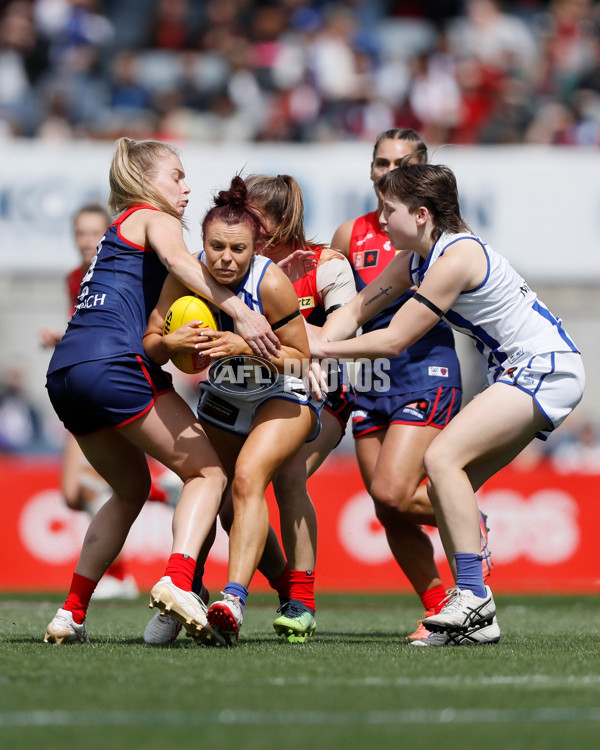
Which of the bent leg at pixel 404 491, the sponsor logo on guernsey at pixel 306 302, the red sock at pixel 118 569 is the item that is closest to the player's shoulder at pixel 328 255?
the sponsor logo on guernsey at pixel 306 302

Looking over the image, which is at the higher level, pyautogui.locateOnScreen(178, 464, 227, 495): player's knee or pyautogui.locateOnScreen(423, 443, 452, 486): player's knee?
pyautogui.locateOnScreen(423, 443, 452, 486): player's knee

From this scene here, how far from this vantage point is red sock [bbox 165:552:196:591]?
4.79m

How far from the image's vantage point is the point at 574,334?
13.9m

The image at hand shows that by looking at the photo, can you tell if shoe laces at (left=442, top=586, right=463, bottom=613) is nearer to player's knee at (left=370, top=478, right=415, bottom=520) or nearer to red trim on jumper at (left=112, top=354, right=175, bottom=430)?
player's knee at (left=370, top=478, right=415, bottom=520)

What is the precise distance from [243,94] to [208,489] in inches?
418

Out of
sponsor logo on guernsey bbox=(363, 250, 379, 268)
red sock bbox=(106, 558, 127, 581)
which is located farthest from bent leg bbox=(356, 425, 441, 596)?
red sock bbox=(106, 558, 127, 581)

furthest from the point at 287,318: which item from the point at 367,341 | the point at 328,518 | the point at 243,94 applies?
the point at 243,94

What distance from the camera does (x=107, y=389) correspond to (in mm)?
4941

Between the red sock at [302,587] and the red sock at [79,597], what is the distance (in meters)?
0.96

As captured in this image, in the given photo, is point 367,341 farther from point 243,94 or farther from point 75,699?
point 243,94

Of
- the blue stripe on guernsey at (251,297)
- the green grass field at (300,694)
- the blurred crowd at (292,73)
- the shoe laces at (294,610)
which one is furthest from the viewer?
the blurred crowd at (292,73)

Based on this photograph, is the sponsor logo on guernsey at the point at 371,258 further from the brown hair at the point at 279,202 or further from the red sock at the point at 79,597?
the red sock at the point at 79,597

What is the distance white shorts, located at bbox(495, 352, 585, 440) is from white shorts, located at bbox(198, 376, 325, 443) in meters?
0.90

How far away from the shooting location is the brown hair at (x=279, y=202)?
18.3ft
